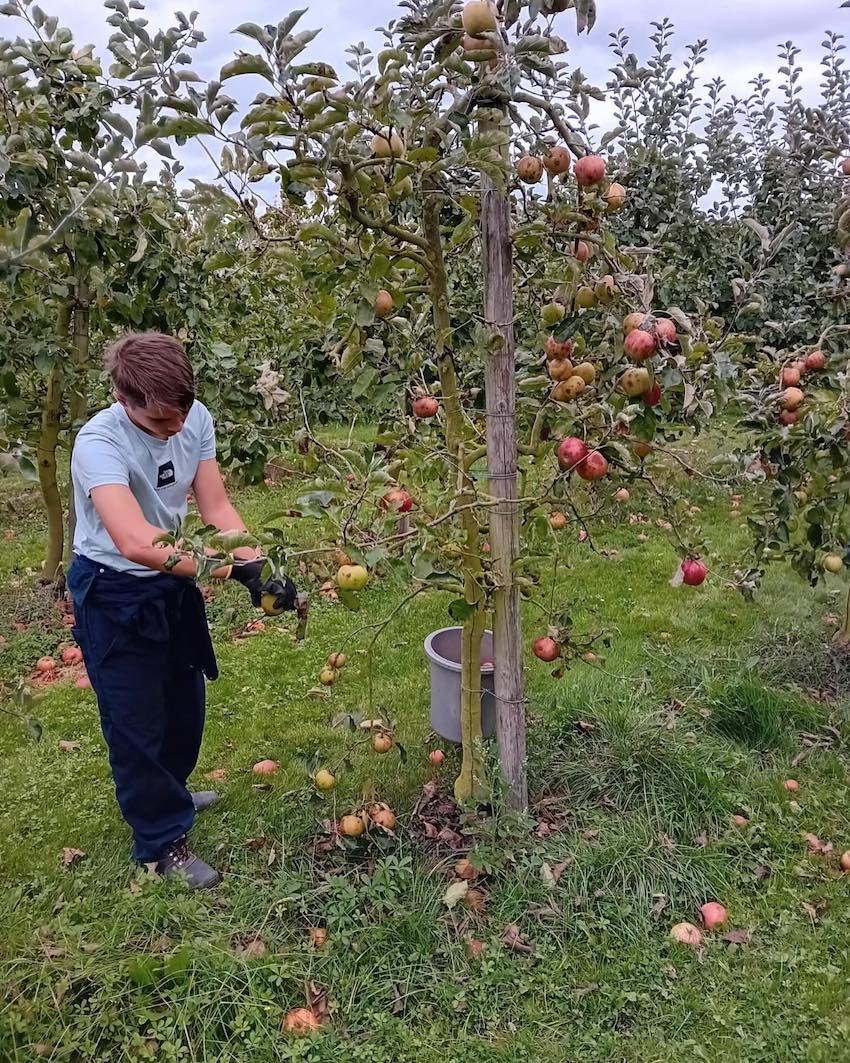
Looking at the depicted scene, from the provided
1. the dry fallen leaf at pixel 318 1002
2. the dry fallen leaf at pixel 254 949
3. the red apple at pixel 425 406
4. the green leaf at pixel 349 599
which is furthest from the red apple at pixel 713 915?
A: the red apple at pixel 425 406

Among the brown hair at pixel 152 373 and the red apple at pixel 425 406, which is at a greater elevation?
the brown hair at pixel 152 373

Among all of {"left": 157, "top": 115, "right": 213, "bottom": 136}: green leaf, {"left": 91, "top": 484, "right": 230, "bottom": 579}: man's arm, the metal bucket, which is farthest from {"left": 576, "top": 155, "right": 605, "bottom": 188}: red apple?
the metal bucket

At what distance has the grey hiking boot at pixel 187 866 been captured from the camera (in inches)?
93.7

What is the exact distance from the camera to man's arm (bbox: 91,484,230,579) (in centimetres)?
199

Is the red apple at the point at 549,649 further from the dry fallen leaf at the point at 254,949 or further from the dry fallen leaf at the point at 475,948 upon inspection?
the dry fallen leaf at the point at 254,949

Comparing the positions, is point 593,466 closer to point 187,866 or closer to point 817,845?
point 817,845

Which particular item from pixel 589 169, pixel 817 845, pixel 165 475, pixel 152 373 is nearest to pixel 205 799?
pixel 165 475

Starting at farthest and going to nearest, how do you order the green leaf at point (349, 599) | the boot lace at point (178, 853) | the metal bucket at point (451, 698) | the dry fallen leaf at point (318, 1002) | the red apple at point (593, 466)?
the metal bucket at point (451, 698)
the boot lace at point (178, 853)
the red apple at point (593, 466)
the dry fallen leaf at point (318, 1002)
the green leaf at point (349, 599)

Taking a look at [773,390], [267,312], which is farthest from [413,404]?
[267,312]

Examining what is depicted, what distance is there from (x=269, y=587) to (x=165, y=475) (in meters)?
0.54

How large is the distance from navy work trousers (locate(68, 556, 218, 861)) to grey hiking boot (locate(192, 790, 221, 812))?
0.94 feet

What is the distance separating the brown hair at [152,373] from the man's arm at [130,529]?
24 centimetres

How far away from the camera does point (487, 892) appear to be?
2.31 metres

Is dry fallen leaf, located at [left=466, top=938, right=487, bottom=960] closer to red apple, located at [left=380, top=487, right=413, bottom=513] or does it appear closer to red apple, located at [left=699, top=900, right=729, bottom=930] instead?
red apple, located at [left=699, top=900, right=729, bottom=930]
